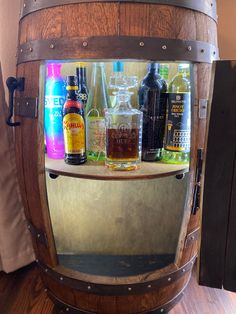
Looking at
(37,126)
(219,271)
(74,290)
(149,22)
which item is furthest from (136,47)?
(74,290)

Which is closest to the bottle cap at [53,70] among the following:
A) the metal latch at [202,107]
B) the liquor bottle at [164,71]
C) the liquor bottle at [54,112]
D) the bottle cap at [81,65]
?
the liquor bottle at [54,112]

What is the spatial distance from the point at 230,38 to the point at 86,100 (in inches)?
23.4

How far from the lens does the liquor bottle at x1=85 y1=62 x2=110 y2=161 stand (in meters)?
0.86

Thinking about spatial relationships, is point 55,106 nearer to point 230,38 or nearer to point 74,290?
point 74,290

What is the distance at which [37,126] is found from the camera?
71 cm

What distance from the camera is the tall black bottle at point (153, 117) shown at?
822 millimetres

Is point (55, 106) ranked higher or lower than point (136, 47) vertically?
lower

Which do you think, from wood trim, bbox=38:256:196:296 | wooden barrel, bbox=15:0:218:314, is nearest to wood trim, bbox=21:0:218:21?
wooden barrel, bbox=15:0:218:314

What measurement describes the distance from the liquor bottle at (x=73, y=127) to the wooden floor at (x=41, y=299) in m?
0.57

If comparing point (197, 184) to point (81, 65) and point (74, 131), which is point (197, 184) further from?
point (81, 65)

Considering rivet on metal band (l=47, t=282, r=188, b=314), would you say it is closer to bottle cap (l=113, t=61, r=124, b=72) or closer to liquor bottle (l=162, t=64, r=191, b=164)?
liquor bottle (l=162, t=64, r=191, b=164)

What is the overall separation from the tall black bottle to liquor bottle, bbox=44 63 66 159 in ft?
0.83

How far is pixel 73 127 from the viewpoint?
2.53 ft

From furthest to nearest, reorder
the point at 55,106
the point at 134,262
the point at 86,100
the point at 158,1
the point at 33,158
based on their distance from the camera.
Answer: the point at 134,262
the point at 86,100
the point at 55,106
the point at 33,158
the point at 158,1
